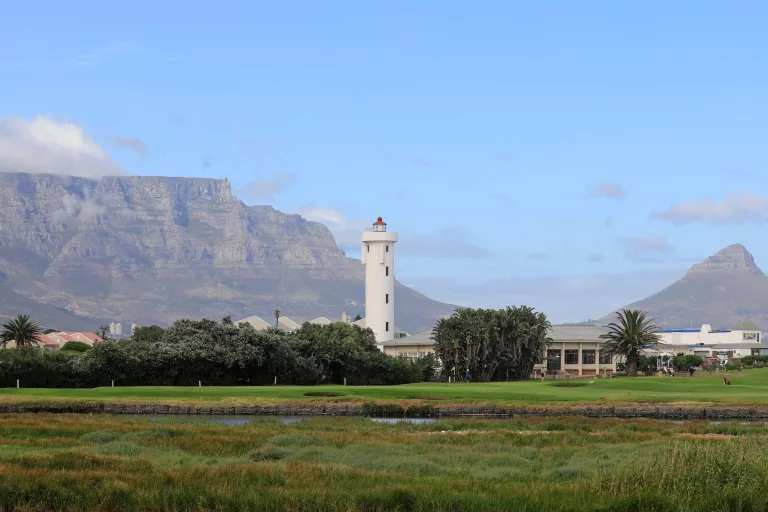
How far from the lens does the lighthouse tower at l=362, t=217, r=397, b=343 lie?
140 metres

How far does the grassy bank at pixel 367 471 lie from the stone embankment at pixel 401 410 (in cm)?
1870

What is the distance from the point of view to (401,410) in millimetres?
58312

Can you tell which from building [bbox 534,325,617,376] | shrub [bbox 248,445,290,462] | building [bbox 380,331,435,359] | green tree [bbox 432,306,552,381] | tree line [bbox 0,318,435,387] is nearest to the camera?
shrub [bbox 248,445,290,462]

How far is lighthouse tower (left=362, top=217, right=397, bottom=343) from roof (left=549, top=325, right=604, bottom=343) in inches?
838

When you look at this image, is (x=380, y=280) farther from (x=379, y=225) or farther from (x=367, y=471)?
(x=367, y=471)

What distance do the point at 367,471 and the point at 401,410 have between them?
3288 cm

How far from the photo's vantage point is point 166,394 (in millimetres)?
67688

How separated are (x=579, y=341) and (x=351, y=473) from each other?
103 metres

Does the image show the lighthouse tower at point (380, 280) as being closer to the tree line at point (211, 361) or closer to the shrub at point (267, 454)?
the tree line at point (211, 361)

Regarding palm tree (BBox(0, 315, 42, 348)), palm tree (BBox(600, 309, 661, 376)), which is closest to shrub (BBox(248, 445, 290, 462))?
palm tree (BBox(600, 309, 661, 376))

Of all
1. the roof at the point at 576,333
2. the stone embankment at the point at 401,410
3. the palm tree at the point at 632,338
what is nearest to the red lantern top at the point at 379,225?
the roof at the point at 576,333

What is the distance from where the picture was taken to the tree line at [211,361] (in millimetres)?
82125

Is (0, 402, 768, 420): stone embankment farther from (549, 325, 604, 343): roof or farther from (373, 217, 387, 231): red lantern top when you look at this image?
(373, 217, 387, 231): red lantern top

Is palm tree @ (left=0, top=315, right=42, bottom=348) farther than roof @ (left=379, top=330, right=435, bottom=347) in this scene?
No
